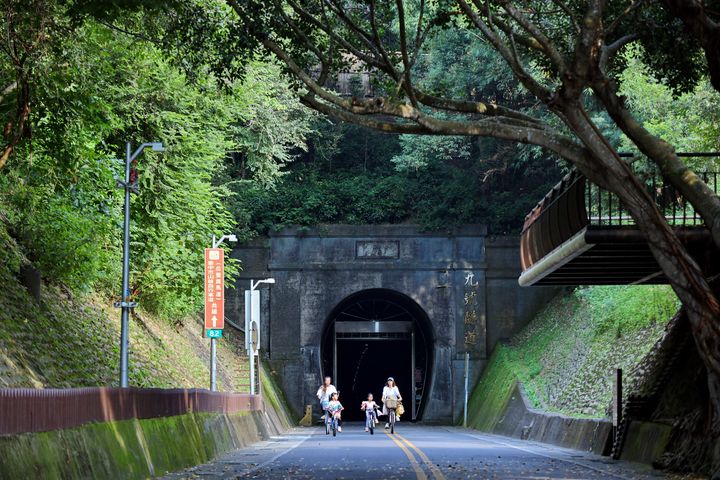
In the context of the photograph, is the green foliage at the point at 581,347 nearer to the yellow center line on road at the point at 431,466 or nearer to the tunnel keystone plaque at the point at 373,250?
the yellow center line on road at the point at 431,466

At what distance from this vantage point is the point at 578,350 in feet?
133

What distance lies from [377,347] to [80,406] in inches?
2293

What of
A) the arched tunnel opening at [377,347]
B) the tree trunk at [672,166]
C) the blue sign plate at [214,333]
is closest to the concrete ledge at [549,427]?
the tree trunk at [672,166]

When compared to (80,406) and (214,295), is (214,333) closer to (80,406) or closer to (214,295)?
(214,295)

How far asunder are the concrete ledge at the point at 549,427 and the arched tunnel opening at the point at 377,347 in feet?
37.8

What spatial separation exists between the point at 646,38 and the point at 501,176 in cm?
3496

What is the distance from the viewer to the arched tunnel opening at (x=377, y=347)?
5559 centimetres

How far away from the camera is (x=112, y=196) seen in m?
30.9

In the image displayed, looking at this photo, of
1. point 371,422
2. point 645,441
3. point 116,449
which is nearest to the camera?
point 116,449

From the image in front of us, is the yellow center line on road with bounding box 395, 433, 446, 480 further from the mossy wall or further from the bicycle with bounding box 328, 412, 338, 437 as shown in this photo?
the bicycle with bounding box 328, 412, 338, 437

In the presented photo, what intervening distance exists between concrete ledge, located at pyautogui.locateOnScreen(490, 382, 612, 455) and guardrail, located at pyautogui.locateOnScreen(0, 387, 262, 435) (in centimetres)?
822

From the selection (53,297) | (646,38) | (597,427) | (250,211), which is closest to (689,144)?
(597,427)

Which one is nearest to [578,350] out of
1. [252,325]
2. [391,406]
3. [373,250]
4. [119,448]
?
[391,406]

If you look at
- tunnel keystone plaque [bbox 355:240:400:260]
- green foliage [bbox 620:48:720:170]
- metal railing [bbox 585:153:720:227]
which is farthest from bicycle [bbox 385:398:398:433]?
tunnel keystone plaque [bbox 355:240:400:260]
